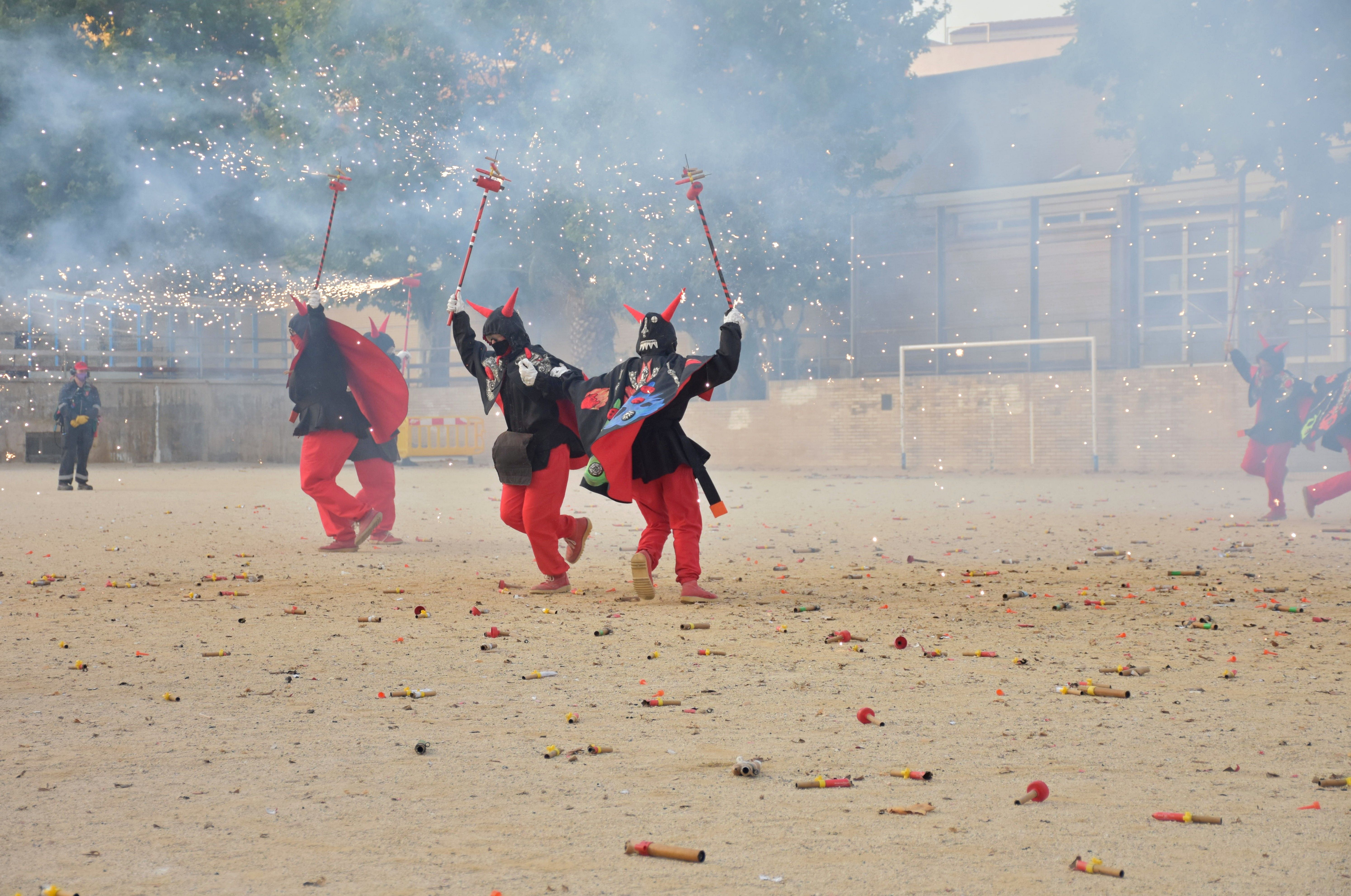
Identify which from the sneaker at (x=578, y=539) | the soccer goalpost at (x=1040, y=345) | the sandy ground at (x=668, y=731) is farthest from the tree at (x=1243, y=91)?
the sneaker at (x=578, y=539)

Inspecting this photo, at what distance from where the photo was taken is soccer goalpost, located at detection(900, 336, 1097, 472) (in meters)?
20.3

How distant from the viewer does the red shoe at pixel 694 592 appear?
7.04m

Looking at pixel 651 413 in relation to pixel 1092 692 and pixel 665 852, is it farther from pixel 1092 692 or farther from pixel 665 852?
pixel 665 852

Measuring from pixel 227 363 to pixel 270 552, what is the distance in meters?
19.1

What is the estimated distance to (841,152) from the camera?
80.8ft

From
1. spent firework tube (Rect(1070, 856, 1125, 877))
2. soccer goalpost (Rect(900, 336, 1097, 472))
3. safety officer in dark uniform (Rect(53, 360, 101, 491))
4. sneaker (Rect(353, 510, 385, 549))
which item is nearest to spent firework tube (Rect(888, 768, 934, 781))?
spent firework tube (Rect(1070, 856, 1125, 877))

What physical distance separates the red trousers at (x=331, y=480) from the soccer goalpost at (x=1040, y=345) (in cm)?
1374

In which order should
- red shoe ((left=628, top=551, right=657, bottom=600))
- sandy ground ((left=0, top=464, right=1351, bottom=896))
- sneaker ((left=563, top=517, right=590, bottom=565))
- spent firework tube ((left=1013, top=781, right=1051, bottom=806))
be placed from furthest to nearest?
sneaker ((left=563, top=517, right=590, bottom=565)) < red shoe ((left=628, top=551, right=657, bottom=600)) < spent firework tube ((left=1013, top=781, right=1051, bottom=806)) < sandy ground ((left=0, top=464, right=1351, bottom=896))

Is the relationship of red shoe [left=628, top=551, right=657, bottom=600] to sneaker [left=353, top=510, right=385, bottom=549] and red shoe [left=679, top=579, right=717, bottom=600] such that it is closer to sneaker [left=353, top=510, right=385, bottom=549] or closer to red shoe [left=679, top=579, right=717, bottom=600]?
red shoe [left=679, top=579, right=717, bottom=600]

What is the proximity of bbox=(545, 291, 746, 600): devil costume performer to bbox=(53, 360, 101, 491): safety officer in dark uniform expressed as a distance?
441 inches

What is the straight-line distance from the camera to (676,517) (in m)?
7.11

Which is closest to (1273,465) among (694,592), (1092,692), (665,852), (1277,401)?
(1277,401)

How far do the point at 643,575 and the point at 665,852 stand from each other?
4.08 m

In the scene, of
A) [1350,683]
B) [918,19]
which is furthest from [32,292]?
[1350,683]
